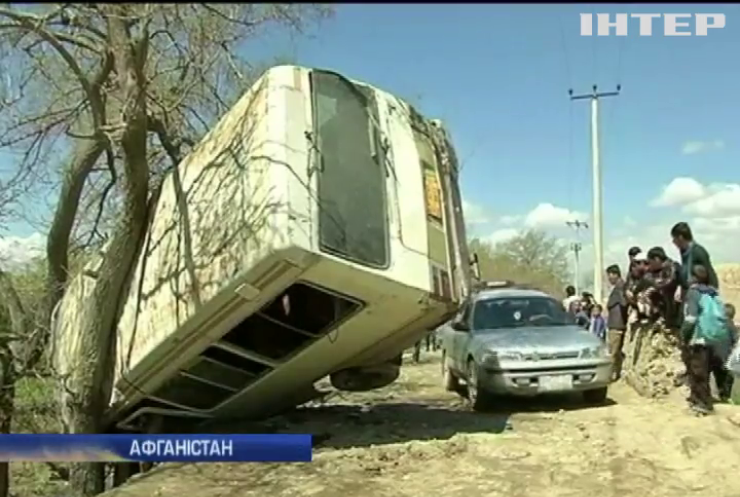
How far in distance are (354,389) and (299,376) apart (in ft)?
3.64

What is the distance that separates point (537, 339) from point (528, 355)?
0.42 meters

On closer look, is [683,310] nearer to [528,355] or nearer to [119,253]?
[528,355]

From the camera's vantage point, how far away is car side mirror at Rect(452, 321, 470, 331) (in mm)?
12744

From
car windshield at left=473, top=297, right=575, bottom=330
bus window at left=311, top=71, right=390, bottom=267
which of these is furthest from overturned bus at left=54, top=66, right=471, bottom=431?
car windshield at left=473, top=297, right=575, bottom=330

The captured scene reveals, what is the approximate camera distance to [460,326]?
1289cm

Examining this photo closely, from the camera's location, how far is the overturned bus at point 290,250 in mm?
7891

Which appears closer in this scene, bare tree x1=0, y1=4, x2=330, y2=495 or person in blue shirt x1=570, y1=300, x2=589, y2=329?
bare tree x1=0, y1=4, x2=330, y2=495

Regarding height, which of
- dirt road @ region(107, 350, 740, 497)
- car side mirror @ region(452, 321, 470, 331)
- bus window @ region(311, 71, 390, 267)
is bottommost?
dirt road @ region(107, 350, 740, 497)

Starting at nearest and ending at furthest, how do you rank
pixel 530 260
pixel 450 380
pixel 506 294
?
Answer: pixel 506 294 → pixel 450 380 → pixel 530 260

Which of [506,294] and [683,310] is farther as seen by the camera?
[506,294]

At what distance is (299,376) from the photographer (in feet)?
32.4

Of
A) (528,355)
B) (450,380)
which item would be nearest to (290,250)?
(528,355)

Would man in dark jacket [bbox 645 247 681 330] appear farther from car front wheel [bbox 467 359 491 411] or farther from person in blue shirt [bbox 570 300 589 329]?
person in blue shirt [bbox 570 300 589 329]

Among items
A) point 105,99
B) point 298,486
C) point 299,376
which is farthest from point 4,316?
point 298,486
